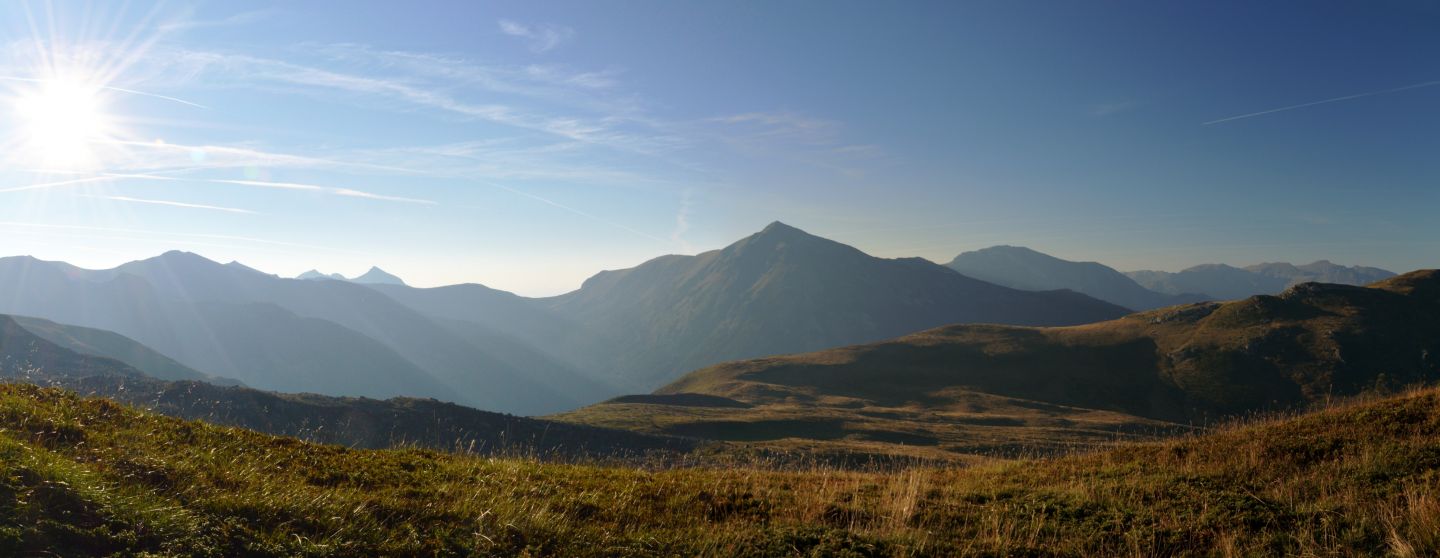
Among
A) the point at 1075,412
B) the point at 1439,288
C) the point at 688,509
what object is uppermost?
the point at 1439,288

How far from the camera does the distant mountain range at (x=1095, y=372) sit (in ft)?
274

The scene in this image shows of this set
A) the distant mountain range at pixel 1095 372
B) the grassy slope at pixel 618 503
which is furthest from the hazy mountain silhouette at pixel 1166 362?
the grassy slope at pixel 618 503

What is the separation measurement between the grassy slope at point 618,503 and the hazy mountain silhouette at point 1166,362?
91.4m

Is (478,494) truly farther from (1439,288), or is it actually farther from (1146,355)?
(1439,288)

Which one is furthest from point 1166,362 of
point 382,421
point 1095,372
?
point 382,421

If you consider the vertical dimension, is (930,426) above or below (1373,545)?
below

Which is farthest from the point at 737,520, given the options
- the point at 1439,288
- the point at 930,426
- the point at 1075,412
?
the point at 1439,288

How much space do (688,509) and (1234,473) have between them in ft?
30.8

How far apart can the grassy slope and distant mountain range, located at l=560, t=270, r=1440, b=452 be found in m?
60.9

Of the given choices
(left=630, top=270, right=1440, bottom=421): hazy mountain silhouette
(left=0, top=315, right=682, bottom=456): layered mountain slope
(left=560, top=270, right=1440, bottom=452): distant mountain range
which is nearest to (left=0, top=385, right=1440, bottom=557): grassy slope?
(left=0, top=315, right=682, bottom=456): layered mountain slope

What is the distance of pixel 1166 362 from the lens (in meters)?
117

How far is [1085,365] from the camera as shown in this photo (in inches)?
4830

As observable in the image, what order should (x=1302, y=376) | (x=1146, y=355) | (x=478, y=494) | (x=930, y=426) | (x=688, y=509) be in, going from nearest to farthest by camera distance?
(x=478, y=494) → (x=688, y=509) → (x=930, y=426) → (x=1302, y=376) → (x=1146, y=355)

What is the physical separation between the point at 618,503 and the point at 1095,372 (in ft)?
446
